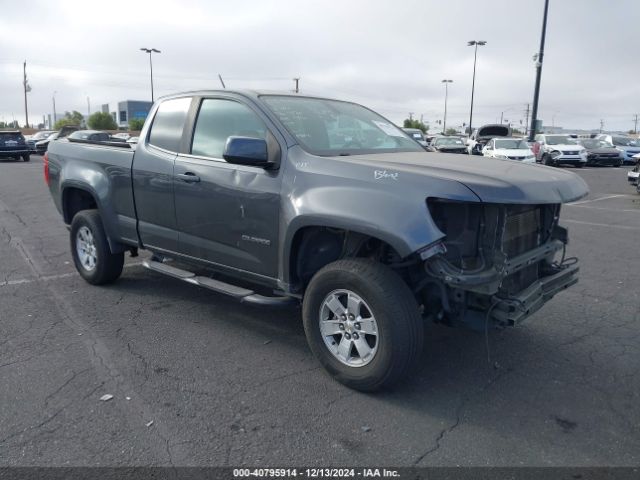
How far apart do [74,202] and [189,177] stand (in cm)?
237

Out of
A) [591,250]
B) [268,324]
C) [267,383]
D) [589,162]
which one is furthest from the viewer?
[589,162]

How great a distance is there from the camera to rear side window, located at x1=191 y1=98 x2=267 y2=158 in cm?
437

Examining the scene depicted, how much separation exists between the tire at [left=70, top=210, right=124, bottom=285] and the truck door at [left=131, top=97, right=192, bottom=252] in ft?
2.20

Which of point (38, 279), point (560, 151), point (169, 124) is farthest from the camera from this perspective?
point (560, 151)

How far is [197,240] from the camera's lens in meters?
4.68

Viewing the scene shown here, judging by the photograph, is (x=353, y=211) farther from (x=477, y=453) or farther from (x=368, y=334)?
(x=477, y=453)

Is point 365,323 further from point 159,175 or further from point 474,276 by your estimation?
point 159,175

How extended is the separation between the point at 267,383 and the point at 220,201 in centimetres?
142

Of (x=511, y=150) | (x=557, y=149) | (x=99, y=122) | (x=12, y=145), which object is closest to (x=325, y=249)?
(x=511, y=150)

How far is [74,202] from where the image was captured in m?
6.27

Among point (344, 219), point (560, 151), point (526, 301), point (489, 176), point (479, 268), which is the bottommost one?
point (526, 301)

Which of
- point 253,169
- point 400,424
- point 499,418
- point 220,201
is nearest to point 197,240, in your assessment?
point 220,201

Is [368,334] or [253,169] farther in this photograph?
[253,169]

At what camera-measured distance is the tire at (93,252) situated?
5.67 metres
